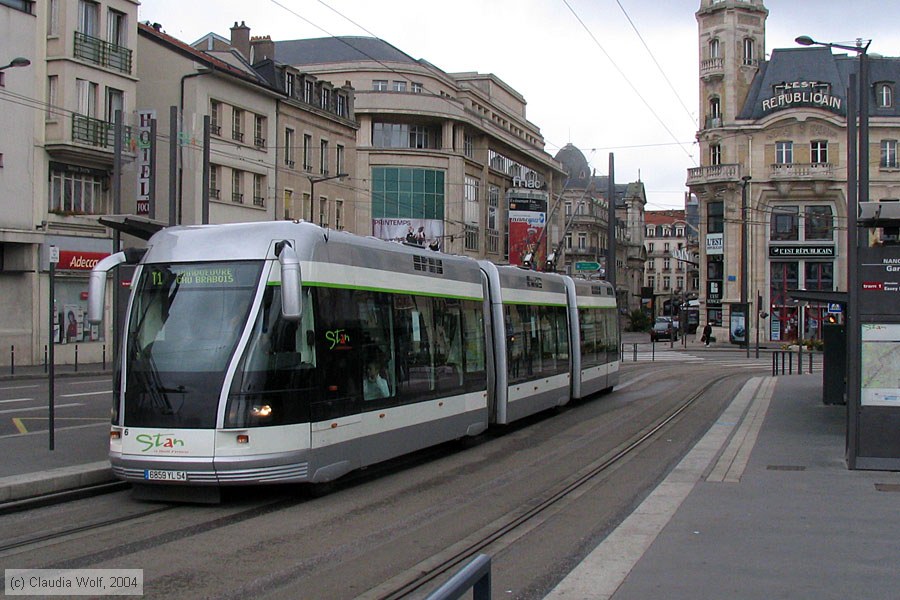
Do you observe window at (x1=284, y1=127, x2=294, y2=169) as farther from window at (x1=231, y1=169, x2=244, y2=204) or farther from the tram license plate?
Result: the tram license plate

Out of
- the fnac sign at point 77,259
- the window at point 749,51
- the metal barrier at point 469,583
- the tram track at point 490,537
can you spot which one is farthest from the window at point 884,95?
the metal barrier at point 469,583

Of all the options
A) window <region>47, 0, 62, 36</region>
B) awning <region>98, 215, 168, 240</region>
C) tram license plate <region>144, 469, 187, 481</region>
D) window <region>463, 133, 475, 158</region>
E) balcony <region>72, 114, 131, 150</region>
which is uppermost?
window <region>463, 133, 475, 158</region>

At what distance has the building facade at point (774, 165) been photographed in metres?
63.2

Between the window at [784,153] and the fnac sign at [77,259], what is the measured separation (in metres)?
46.0

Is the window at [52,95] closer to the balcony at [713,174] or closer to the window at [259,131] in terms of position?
the window at [259,131]

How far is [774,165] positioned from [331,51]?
32734 millimetres

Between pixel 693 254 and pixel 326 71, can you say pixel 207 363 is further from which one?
pixel 693 254

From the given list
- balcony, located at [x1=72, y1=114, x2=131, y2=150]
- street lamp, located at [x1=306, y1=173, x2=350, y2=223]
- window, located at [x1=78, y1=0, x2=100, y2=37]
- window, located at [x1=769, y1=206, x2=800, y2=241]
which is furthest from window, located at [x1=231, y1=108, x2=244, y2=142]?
window, located at [x1=769, y1=206, x2=800, y2=241]

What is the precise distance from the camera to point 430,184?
65.4 meters

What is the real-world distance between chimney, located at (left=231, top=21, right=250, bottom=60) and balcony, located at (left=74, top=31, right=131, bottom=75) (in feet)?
39.7

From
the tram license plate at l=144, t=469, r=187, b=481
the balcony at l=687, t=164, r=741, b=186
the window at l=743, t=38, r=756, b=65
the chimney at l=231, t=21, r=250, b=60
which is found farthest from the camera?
the window at l=743, t=38, r=756, b=65

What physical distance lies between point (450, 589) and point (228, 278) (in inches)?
276

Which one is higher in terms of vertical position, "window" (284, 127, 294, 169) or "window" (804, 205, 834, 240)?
"window" (284, 127, 294, 169)

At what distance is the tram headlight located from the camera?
9.72 meters
